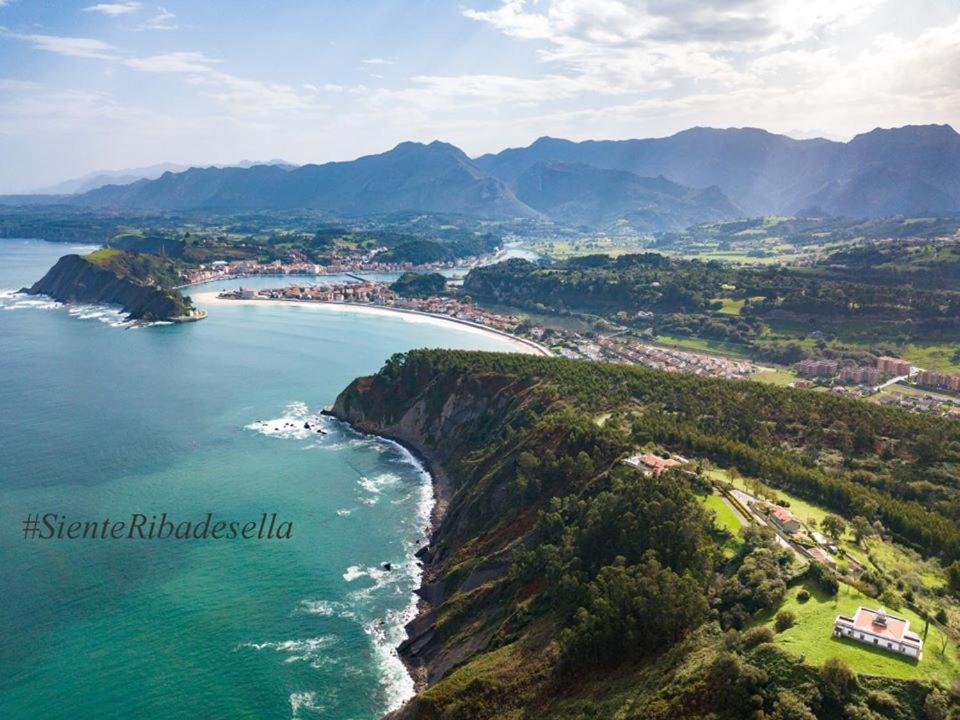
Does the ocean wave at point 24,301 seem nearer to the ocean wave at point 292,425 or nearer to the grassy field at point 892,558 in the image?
the ocean wave at point 292,425

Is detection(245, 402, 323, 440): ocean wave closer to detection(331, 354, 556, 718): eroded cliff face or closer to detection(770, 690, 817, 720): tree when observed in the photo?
detection(331, 354, 556, 718): eroded cliff face

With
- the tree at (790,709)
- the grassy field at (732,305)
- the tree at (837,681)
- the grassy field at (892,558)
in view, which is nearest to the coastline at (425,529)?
the tree at (790,709)

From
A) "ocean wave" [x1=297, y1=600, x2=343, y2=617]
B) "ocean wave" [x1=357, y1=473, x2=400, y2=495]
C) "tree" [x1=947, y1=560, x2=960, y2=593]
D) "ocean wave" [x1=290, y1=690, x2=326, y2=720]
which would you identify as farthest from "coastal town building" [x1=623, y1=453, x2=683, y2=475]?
"ocean wave" [x1=357, y1=473, x2=400, y2=495]

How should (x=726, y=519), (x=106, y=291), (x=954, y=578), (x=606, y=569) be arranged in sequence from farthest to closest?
1. (x=106, y=291)
2. (x=726, y=519)
3. (x=606, y=569)
4. (x=954, y=578)

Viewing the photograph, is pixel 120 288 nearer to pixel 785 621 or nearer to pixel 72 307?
pixel 72 307

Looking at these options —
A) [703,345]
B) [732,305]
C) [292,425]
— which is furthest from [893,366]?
[292,425]

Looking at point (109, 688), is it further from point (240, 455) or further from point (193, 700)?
point (240, 455)
